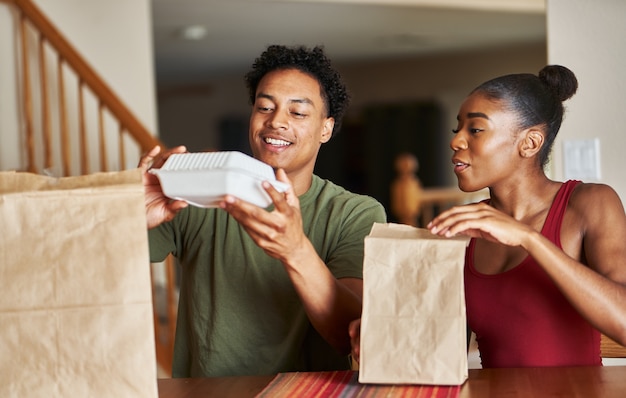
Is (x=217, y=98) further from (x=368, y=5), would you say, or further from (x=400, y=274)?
(x=400, y=274)

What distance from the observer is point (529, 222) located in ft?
4.72

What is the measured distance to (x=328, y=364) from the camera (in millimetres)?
1529

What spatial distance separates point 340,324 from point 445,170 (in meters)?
7.83

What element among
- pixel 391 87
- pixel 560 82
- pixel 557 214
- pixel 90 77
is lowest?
pixel 557 214

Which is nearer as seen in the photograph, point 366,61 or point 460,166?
point 460,166

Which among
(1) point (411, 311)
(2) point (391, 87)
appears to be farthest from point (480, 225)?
(2) point (391, 87)

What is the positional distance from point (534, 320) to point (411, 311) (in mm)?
338

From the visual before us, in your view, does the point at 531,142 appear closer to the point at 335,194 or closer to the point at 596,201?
the point at 596,201

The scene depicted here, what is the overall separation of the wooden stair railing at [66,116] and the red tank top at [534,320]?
2.14 metres

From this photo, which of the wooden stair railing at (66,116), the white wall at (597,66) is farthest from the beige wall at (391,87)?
the white wall at (597,66)

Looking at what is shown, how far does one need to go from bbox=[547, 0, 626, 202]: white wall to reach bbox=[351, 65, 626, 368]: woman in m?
0.63

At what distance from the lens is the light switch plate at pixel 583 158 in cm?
209

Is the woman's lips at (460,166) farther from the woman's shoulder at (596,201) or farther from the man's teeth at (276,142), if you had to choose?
the man's teeth at (276,142)

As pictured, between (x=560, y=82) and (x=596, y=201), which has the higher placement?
(x=560, y=82)
